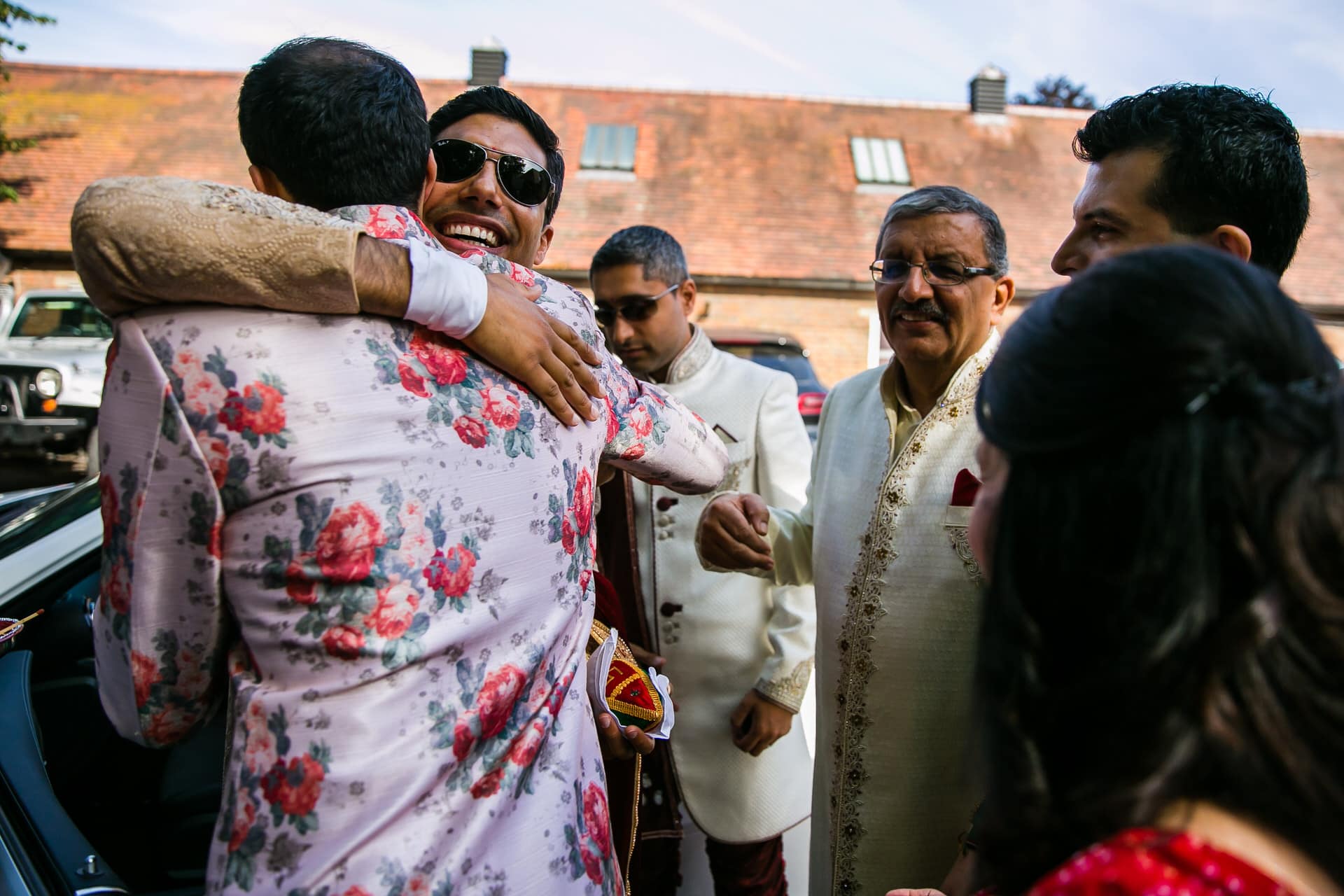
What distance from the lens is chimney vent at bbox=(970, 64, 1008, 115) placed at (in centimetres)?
2018

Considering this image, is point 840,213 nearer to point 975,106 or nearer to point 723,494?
point 975,106

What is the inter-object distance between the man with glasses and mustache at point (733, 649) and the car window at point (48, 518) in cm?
147

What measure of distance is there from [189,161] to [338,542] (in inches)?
758

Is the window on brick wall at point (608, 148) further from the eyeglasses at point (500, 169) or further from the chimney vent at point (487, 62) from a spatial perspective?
the eyeglasses at point (500, 169)

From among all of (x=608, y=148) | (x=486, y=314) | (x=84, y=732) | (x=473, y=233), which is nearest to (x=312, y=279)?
(x=486, y=314)

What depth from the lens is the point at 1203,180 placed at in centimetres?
161

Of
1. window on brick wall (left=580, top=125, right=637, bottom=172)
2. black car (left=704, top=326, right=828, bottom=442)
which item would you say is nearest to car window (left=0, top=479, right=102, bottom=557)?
black car (left=704, top=326, right=828, bottom=442)

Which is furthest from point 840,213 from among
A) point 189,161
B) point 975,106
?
point 189,161

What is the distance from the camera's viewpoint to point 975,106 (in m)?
20.4

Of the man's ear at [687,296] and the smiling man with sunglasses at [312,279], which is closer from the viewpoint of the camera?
the smiling man with sunglasses at [312,279]

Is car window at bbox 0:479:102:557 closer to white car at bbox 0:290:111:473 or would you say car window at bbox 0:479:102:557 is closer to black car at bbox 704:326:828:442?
black car at bbox 704:326:828:442

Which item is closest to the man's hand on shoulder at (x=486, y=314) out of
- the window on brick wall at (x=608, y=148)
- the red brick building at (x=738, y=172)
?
the red brick building at (x=738, y=172)

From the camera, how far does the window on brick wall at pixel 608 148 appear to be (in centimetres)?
1805

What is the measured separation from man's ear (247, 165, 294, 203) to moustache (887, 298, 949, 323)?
1395mm
